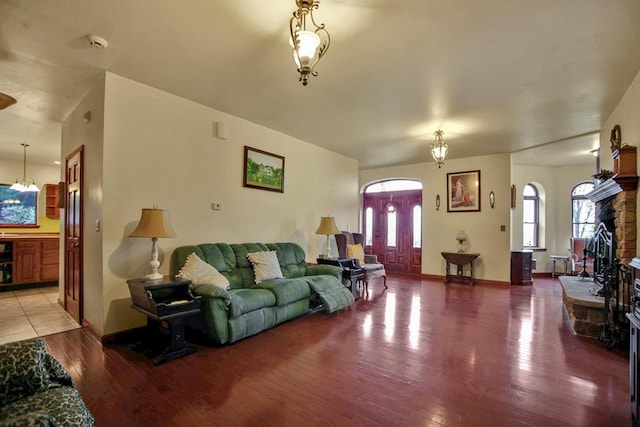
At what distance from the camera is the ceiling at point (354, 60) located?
215 centimetres

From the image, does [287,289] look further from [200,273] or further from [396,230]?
[396,230]

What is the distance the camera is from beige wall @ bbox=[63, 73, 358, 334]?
304 cm

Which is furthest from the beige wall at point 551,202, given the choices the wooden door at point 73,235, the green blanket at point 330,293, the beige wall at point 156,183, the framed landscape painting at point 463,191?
the wooden door at point 73,235

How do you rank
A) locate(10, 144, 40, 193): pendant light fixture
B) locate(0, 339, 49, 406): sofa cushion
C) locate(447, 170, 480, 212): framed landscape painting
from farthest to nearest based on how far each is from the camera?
locate(447, 170, 480, 212): framed landscape painting, locate(10, 144, 40, 193): pendant light fixture, locate(0, 339, 49, 406): sofa cushion

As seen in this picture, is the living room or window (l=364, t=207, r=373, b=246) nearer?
the living room

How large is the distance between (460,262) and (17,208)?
30.1ft

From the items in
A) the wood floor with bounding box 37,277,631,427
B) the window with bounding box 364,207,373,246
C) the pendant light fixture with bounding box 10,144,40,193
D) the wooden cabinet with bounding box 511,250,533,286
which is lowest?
the wood floor with bounding box 37,277,631,427

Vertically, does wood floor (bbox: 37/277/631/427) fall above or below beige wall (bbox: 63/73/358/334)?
below

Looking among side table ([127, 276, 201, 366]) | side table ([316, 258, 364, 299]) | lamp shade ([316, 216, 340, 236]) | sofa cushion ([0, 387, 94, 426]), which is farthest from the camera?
lamp shade ([316, 216, 340, 236])

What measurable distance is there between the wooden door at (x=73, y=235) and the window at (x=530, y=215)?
8.87 meters

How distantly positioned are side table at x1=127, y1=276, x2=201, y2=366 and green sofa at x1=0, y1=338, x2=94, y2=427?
3.49 ft

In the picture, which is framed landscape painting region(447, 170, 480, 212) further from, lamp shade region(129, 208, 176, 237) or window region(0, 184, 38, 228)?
window region(0, 184, 38, 228)

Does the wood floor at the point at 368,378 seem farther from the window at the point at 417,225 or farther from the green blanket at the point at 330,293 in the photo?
the window at the point at 417,225

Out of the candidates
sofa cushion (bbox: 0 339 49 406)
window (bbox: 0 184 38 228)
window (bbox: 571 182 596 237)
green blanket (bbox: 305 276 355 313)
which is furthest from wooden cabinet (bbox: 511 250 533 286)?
window (bbox: 0 184 38 228)
